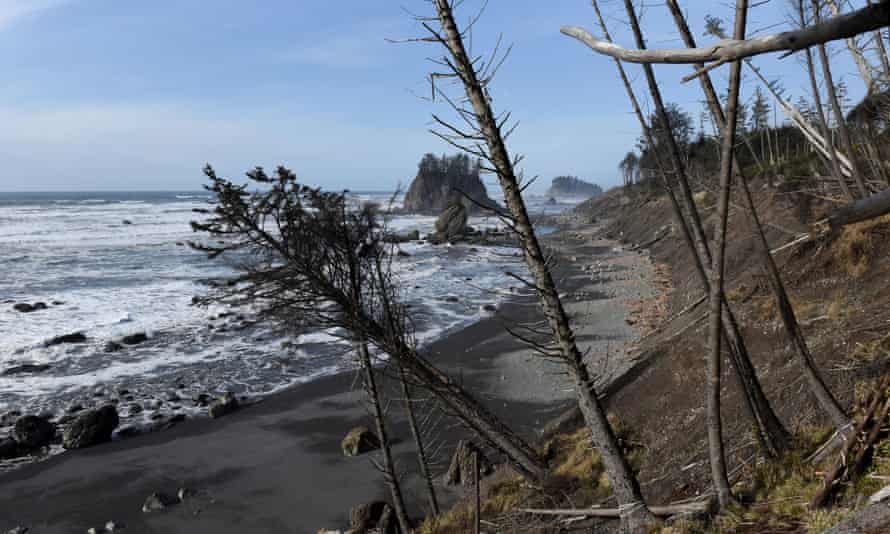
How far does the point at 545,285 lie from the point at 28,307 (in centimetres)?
3378

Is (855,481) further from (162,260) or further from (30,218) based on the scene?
(30,218)

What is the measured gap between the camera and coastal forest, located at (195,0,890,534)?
4.59m

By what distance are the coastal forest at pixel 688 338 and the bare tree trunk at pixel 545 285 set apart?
0.02m

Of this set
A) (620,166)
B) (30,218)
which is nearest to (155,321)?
(30,218)

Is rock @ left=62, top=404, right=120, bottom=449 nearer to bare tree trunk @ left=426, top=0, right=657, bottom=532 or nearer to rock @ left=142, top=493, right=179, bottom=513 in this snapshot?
rock @ left=142, top=493, right=179, bottom=513

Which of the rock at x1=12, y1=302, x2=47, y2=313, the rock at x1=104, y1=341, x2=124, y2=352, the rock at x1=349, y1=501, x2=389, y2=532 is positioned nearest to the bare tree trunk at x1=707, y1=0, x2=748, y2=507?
the rock at x1=349, y1=501, x2=389, y2=532

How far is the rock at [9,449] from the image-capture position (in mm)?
14656

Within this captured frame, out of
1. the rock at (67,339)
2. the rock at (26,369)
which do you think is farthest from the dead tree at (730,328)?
the rock at (67,339)

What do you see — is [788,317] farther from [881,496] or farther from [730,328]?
[881,496]

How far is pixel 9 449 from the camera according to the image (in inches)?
583

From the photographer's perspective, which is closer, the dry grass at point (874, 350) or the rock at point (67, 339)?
the dry grass at point (874, 350)

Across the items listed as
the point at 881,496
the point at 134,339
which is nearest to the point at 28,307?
the point at 134,339

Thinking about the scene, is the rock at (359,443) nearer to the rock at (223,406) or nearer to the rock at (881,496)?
the rock at (223,406)

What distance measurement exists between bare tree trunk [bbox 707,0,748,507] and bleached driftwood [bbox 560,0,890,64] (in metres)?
2.21
